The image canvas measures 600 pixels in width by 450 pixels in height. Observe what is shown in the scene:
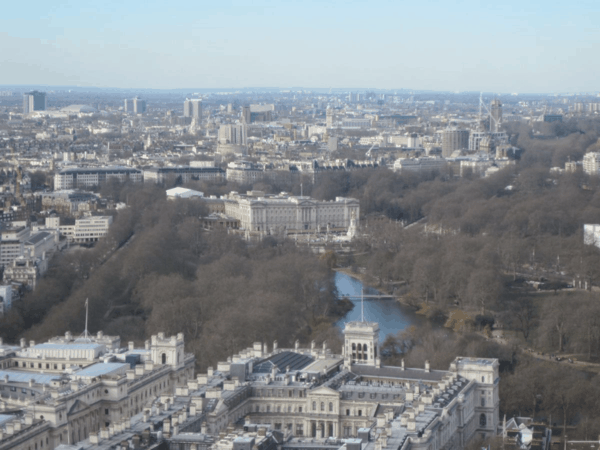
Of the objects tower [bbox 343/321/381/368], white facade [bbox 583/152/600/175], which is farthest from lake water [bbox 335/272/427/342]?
white facade [bbox 583/152/600/175]

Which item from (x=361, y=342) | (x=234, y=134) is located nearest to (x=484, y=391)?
(x=361, y=342)

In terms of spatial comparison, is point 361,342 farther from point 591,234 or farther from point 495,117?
point 495,117

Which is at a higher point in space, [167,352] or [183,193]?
[167,352]

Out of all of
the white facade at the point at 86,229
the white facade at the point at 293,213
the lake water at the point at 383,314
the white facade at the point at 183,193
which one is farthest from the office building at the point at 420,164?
the lake water at the point at 383,314

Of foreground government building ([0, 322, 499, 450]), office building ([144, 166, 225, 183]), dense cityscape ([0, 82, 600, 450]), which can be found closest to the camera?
foreground government building ([0, 322, 499, 450])

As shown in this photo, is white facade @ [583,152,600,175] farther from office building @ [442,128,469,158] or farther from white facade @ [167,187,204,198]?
office building @ [442,128,469,158]
